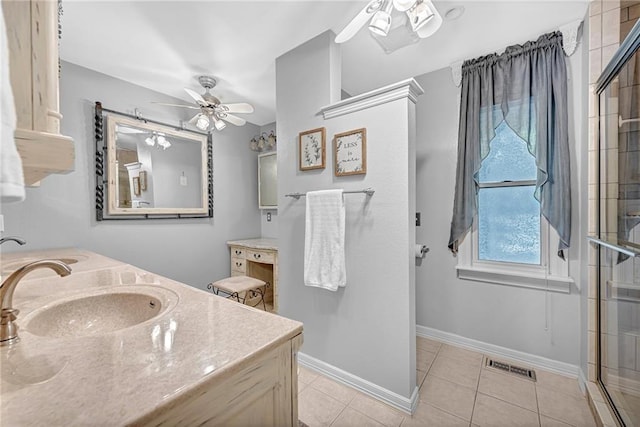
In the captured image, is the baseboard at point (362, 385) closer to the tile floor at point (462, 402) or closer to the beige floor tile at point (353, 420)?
the tile floor at point (462, 402)

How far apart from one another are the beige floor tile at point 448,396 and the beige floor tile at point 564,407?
385 millimetres

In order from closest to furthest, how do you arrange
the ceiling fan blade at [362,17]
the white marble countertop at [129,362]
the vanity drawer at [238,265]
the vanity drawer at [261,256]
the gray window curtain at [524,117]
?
the white marble countertop at [129,362], the ceiling fan blade at [362,17], the gray window curtain at [524,117], the vanity drawer at [261,256], the vanity drawer at [238,265]

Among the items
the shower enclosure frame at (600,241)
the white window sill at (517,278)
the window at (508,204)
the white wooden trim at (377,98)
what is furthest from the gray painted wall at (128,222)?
the shower enclosure frame at (600,241)

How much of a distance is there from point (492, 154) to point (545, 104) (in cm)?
45

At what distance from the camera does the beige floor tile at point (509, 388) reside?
157 centimetres

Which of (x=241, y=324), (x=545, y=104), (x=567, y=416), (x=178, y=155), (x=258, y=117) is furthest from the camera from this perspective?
(x=258, y=117)

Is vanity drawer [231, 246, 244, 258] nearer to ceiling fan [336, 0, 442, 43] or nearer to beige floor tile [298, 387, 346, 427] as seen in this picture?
beige floor tile [298, 387, 346, 427]

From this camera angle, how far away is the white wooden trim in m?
1.44

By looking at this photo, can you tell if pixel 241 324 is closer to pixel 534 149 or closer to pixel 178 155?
pixel 534 149

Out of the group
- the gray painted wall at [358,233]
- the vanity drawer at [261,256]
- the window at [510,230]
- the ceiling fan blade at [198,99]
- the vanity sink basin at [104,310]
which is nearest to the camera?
the vanity sink basin at [104,310]

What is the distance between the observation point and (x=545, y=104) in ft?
5.90

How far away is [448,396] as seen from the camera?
1624 millimetres

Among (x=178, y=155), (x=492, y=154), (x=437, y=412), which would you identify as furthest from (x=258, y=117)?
(x=437, y=412)

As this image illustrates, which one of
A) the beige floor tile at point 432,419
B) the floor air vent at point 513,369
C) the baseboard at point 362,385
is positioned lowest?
the beige floor tile at point 432,419
